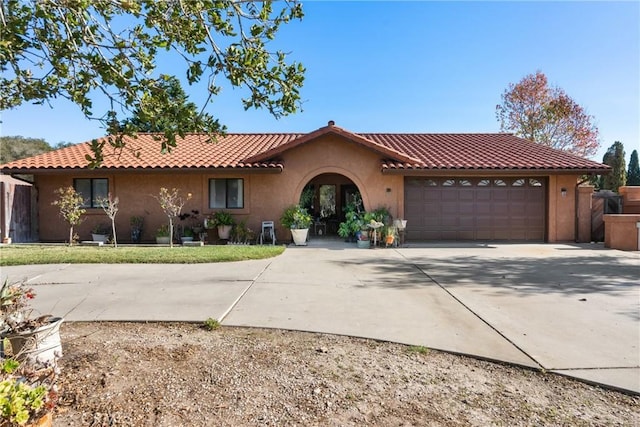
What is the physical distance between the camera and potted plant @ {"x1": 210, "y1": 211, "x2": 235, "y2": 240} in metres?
15.2

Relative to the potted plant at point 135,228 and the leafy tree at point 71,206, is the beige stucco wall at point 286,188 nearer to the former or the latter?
the potted plant at point 135,228

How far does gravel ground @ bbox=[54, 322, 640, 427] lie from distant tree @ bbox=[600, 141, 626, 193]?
109ft

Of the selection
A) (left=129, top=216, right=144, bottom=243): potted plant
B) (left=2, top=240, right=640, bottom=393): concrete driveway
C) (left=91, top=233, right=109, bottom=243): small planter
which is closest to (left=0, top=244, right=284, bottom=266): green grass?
(left=2, top=240, right=640, bottom=393): concrete driveway

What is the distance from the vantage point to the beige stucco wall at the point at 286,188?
1577cm

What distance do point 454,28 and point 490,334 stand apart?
10049mm

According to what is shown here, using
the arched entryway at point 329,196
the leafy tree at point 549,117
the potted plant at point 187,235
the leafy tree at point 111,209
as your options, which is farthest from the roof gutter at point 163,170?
the leafy tree at point 549,117

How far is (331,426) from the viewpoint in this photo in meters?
2.89

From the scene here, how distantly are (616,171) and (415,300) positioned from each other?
107 feet

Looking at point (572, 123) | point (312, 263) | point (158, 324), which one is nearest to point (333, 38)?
point (312, 263)

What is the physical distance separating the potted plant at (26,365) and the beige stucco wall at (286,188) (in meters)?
12.0

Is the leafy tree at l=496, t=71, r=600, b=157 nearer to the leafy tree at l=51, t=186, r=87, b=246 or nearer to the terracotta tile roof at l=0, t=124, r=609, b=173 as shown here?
the terracotta tile roof at l=0, t=124, r=609, b=173

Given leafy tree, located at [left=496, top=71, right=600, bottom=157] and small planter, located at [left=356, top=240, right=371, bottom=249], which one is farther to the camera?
leafy tree, located at [left=496, top=71, right=600, bottom=157]

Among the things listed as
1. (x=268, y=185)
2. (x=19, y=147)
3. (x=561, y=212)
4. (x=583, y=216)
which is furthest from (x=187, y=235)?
(x=19, y=147)

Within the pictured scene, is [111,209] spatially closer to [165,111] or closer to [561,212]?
[165,111]
